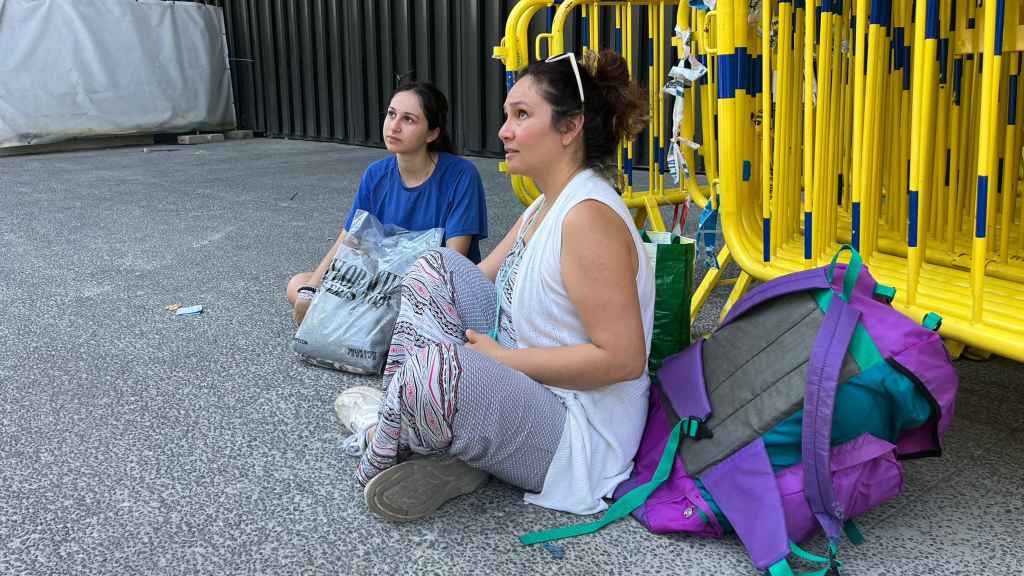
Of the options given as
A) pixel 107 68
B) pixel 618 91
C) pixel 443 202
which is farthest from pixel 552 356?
pixel 107 68

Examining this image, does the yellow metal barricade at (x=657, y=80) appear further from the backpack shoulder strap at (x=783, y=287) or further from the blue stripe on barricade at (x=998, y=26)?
the blue stripe on barricade at (x=998, y=26)

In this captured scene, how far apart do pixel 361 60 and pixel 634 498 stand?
32.3 ft

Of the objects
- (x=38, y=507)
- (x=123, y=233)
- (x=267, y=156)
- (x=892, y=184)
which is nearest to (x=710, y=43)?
(x=892, y=184)

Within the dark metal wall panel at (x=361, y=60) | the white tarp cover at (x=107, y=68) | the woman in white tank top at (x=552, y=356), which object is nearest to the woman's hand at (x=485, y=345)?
the woman in white tank top at (x=552, y=356)

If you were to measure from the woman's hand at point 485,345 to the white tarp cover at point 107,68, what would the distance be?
10.4 meters

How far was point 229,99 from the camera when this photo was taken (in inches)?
518

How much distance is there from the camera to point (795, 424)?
1.73 metres

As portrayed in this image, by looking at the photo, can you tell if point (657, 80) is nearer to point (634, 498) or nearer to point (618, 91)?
point (618, 91)

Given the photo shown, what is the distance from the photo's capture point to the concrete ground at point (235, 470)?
70.6 inches

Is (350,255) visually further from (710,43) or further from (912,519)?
(912,519)

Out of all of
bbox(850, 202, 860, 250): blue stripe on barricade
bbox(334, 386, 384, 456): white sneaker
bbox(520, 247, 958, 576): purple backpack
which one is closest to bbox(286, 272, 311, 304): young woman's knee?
bbox(334, 386, 384, 456): white sneaker

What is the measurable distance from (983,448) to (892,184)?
807 mm

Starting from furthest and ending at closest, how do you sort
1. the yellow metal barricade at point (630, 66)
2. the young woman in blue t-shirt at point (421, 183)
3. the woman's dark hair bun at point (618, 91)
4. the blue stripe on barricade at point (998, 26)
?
the yellow metal barricade at point (630, 66) < the young woman in blue t-shirt at point (421, 183) < the woman's dark hair bun at point (618, 91) < the blue stripe on barricade at point (998, 26)

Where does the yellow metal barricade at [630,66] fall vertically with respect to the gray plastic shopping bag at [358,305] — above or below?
above
